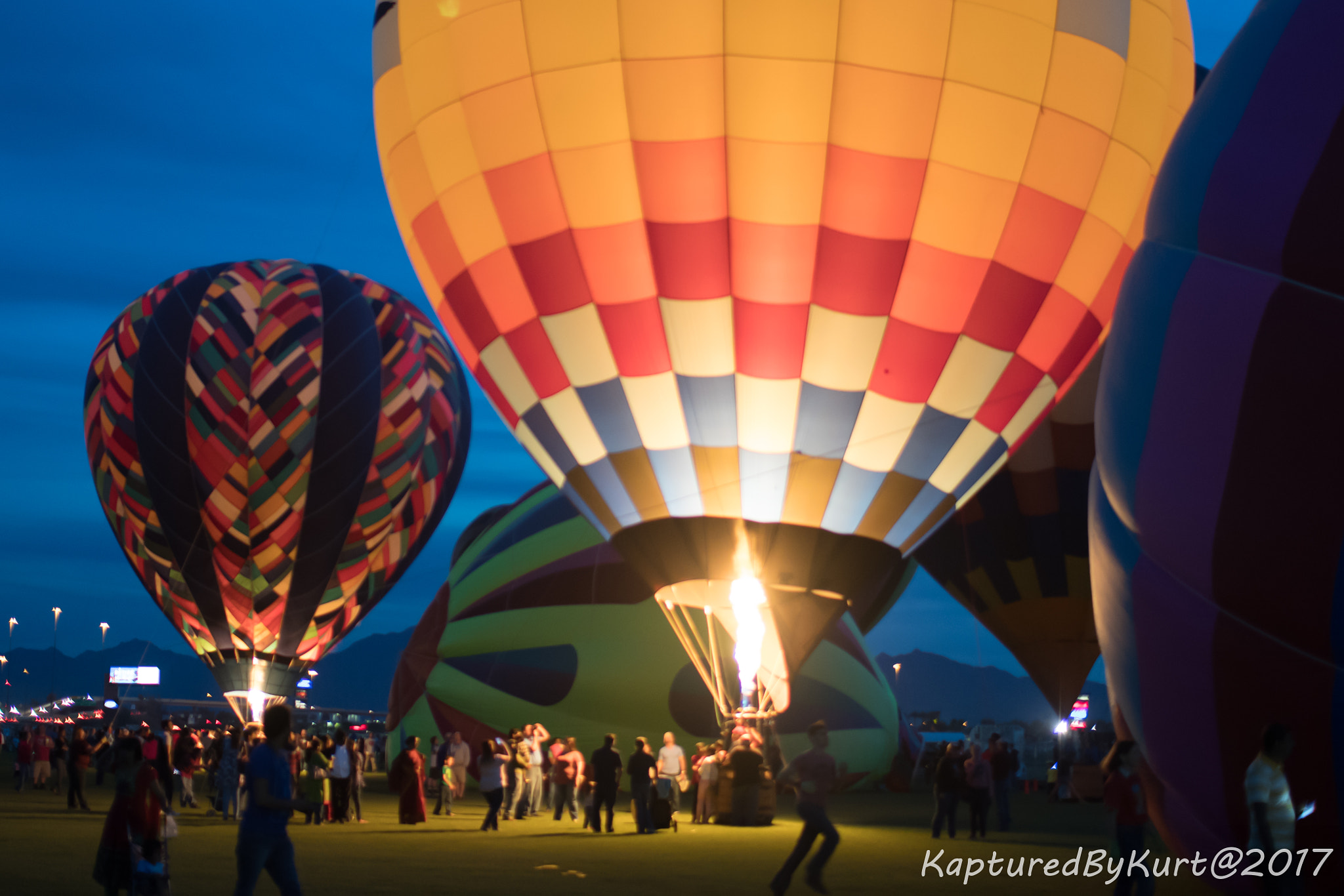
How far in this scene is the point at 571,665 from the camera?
765 inches

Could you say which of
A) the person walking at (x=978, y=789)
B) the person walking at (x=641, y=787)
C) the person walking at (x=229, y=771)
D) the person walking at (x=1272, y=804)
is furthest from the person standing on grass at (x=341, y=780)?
the person walking at (x=1272, y=804)

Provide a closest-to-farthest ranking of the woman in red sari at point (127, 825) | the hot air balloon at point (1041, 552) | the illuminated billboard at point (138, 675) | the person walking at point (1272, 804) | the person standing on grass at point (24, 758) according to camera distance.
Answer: the person walking at point (1272, 804) < the woman in red sari at point (127, 825) < the hot air balloon at point (1041, 552) < the person standing on grass at point (24, 758) < the illuminated billboard at point (138, 675)

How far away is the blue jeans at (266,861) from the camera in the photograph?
5.89 metres

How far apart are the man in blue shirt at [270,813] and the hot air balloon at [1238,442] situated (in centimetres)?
423

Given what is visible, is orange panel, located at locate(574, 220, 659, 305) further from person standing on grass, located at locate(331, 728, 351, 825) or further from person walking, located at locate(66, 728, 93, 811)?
person walking, located at locate(66, 728, 93, 811)

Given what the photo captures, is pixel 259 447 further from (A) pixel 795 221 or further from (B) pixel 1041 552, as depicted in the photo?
(A) pixel 795 221

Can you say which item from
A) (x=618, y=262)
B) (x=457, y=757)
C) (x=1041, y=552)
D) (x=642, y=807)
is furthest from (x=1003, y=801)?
(x=618, y=262)

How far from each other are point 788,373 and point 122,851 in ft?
21.4

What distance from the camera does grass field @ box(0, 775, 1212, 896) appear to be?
8.83m

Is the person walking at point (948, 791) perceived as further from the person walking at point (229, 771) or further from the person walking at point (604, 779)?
the person walking at point (229, 771)

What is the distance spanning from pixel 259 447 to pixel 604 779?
12052 mm

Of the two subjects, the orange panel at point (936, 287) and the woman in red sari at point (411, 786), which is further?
the woman in red sari at point (411, 786)

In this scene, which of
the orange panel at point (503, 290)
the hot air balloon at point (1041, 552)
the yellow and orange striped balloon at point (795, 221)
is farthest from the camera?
the hot air balloon at point (1041, 552)

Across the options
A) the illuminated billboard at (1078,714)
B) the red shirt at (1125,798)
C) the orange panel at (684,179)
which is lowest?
the red shirt at (1125,798)
